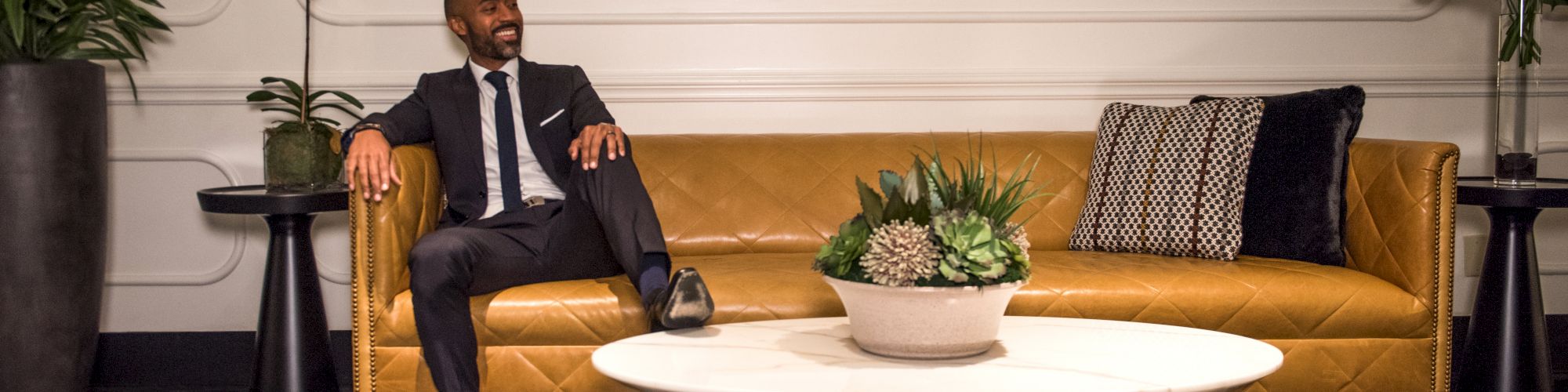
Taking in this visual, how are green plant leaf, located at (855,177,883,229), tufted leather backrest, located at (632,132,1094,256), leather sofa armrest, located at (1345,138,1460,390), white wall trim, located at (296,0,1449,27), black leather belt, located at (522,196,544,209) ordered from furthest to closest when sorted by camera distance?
1. white wall trim, located at (296,0,1449,27)
2. tufted leather backrest, located at (632,132,1094,256)
3. black leather belt, located at (522,196,544,209)
4. leather sofa armrest, located at (1345,138,1460,390)
5. green plant leaf, located at (855,177,883,229)

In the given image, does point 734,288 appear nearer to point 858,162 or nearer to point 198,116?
point 858,162

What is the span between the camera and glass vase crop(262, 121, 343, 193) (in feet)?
8.09

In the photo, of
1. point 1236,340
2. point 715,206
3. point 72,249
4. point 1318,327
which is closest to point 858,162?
point 715,206

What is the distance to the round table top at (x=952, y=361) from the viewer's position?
4.25 ft

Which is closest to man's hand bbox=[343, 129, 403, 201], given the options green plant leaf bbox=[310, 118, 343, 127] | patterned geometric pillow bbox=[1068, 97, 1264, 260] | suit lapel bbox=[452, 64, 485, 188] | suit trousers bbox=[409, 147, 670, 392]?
suit trousers bbox=[409, 147, 670, 392]

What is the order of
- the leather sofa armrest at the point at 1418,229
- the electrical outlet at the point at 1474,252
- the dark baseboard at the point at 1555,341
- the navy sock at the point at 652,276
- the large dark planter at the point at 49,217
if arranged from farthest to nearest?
the electrical outlet at the point at 1474,252 < the dark baseboard at the point at 1555,341 < the large dark planter at the point at 49,217 < the leather sofa armrest at the point at 1418,229 < the navy sock at the point at 652,276

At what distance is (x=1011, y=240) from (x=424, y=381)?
1.22 m

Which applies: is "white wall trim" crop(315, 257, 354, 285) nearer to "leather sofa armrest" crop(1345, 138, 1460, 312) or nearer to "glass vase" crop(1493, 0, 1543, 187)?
"leather sofa armrest" crop(1345, 138, 1460, 312)

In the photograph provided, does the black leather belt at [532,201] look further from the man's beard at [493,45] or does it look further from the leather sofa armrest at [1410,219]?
the leather sofa armrest at [1410,219]

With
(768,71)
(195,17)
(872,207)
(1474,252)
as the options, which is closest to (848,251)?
(872,207)

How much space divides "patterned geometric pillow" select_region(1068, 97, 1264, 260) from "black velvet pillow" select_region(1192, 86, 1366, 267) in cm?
5

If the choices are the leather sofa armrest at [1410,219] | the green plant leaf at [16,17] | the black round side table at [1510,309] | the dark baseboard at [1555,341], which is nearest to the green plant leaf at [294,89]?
the green plant leaf at [16,17]

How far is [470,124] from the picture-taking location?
2.45 m

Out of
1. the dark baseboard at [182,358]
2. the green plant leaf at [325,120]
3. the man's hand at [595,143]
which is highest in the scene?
the green plant leaf at [325,120]
